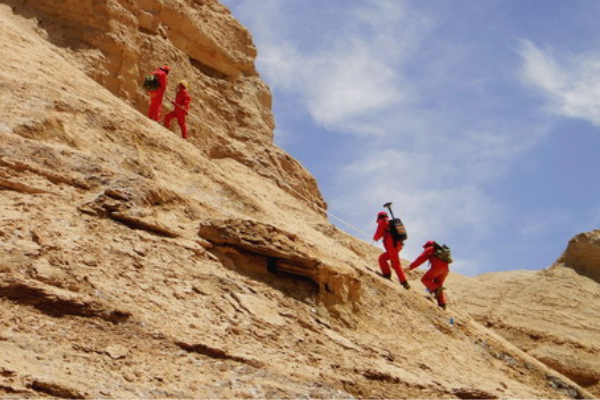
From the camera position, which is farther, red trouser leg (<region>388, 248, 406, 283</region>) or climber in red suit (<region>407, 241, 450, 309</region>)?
climber in red suit (<region>407, 241, 450, 309</region>)

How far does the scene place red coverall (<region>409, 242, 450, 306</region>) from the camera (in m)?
14.0

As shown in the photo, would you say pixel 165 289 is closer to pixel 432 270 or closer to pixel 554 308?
pixel 432 270

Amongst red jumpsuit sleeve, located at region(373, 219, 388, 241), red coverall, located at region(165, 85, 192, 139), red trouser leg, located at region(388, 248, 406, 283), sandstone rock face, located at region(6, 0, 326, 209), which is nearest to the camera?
red trouser leg, located at region(388, 248, 406, 283)

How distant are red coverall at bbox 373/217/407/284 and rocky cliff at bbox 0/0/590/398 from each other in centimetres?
71

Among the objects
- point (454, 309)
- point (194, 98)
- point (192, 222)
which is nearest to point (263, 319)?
point (192, 222)

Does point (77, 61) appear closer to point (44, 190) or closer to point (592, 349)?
point (44, 190)

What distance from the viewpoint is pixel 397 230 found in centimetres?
1377

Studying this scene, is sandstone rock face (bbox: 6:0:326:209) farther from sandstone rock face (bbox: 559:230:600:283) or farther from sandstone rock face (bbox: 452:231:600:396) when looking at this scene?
sandstone rock face (bbox: 559:230:600:283)

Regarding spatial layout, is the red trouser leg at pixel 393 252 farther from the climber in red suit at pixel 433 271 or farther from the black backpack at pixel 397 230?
the climber in red suit at pixel 433 271

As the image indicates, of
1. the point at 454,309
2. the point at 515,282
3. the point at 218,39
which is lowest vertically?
the point at 454,309

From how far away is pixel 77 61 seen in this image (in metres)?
15.4

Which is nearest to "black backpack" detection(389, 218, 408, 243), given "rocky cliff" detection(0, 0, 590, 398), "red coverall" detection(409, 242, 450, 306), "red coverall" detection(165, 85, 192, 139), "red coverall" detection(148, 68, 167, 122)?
"red coverall" detection(409, 242, 450, 306)

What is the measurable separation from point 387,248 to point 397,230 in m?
0.40

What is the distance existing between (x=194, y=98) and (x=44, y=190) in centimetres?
1021
